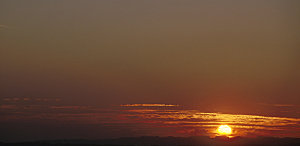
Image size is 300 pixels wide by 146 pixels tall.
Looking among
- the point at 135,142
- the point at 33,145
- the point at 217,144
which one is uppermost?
the point at 135,142

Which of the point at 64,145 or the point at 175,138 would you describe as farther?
the point at 175,138

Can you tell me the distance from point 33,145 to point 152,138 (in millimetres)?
48052

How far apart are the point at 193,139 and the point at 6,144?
5843 centimetres

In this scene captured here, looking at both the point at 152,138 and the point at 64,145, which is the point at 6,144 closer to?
the point at 64,145

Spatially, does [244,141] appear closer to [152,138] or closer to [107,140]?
[152,138]

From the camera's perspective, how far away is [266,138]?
456 feet

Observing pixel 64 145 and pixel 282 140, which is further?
pixel 282 140

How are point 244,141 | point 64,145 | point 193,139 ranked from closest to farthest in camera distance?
point 64,145 < point 244,141 < point 193,139

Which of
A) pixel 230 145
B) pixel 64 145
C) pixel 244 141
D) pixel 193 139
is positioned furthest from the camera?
pixel 193 139

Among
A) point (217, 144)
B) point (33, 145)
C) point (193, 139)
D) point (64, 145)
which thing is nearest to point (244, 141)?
point (217, 144)

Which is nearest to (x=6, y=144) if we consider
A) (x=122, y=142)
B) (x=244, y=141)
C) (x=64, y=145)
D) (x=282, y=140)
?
(x=64, y=145)

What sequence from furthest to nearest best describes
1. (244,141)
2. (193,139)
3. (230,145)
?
(193,139), (244,141), (230,145)

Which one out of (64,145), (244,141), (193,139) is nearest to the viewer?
(64,145)

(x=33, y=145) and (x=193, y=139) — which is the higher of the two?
(x=193, y=139)
